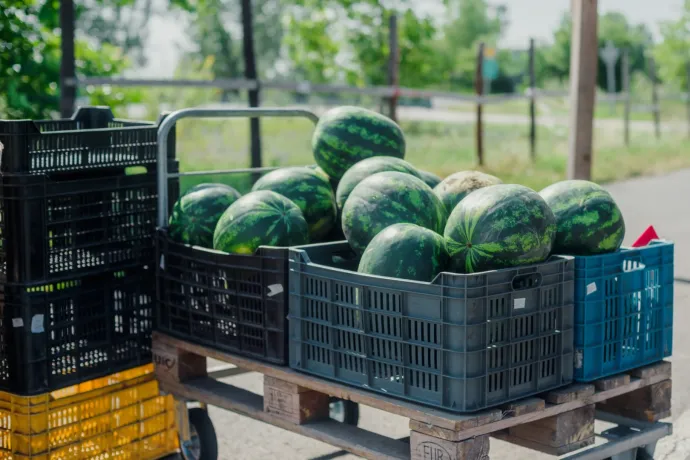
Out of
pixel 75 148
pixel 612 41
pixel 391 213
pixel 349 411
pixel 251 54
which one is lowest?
pixel 349 411

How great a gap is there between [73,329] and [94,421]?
47 cm

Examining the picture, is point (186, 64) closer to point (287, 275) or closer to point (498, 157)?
point (498, 157)

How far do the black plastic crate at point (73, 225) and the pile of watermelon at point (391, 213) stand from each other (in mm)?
190

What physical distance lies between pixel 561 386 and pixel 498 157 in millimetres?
15673

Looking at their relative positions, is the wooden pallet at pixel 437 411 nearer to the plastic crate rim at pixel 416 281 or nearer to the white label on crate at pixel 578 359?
the white label on crate at pixel 578 359

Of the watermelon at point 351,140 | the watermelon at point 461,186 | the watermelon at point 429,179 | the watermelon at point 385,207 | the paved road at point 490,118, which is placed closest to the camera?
the watermelon at point 385,207

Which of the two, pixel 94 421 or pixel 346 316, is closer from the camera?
pixel 346 316

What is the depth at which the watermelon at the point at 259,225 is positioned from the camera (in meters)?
4.25

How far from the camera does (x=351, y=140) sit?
502 centimetres

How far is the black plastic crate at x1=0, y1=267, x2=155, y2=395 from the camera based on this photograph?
13.6ft

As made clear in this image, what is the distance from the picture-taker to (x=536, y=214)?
12.2 feet

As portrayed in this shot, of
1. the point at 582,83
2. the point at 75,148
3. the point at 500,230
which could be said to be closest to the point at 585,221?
the point at 500,230

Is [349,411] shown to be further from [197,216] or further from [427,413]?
[427,413]

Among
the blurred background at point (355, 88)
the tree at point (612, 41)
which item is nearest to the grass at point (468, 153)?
the blurred background at point (355, 88)
